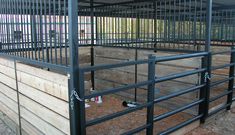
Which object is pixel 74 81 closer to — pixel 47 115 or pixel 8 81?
pixel 47 115

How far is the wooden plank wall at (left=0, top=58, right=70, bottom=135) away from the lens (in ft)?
7.09

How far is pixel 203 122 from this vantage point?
3412mm

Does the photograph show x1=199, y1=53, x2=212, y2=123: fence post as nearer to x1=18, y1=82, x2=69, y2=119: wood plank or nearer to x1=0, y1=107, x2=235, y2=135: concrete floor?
x1=0, y1=107, x2=235, y2=135: concrete floor

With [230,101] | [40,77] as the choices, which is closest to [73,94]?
[40,77]

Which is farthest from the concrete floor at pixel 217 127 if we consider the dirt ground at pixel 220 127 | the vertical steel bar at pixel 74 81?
the vertical steel bar at pixel 74 81

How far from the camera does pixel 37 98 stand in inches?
101

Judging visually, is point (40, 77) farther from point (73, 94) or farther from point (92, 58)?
point (92, 58)

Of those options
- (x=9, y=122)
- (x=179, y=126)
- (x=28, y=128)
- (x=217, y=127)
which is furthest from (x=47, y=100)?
(x=217, y=127)

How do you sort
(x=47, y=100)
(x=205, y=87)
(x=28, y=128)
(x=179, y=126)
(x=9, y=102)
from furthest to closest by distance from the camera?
(x=9, y=102)
(x=205, y=87)
(x=179, y=126)
(x=28, y=128)
(x=47, y=100)

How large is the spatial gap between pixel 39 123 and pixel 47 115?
0.26m

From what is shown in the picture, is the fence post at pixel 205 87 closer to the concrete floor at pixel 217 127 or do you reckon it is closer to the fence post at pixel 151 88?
the concrete floor at pixel 217 127

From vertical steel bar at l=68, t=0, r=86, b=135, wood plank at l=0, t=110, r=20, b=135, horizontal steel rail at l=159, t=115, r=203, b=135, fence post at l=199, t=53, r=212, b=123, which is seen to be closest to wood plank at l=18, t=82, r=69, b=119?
vertical steel bar at l=68, t=0, r=86, b=135

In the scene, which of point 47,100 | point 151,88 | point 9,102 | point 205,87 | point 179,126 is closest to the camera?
point 47,100

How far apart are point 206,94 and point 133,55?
163 cm
